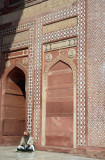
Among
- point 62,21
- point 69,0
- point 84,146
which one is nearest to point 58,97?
point 84,146

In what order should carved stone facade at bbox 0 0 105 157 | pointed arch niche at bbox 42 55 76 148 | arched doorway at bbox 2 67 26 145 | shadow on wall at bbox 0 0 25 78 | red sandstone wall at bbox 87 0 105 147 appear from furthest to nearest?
shadow on wall at bbox 0 0 25 78
arched doorway at bbox 2 67 26 145
pointed arch niche at bbox 42 55 76 148
carved stone facade at bbox 0 0 105 157
red sandstone wall at bbox 87 0 105 147

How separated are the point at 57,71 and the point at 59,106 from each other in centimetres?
122

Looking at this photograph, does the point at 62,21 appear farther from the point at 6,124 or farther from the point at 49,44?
the point at 6,124

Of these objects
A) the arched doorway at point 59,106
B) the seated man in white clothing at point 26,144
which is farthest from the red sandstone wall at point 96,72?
the seated man in white clothing at point 26,144

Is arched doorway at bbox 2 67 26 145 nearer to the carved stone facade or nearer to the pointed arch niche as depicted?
the carved stone facade

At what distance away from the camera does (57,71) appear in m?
10.6

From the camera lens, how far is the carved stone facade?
9648 millimetres

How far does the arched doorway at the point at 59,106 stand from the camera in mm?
10023

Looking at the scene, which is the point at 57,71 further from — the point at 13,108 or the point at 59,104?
the point at 13,108

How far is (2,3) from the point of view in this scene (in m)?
12.9

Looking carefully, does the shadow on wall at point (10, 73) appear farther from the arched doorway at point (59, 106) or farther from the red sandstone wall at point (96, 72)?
the red sandstone wall at point (96, 72)

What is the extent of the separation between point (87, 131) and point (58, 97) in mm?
1649

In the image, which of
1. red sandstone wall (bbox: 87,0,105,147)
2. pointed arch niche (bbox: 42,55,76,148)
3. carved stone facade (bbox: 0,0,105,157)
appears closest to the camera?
red sandstone wall (bbox: 87,0,105,147)

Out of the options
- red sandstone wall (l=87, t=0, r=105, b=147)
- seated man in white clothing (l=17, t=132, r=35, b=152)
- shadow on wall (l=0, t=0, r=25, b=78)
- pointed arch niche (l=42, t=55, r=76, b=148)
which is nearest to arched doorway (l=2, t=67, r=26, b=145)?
shadow on wall (l=0, t=0, r=25, b=78)
